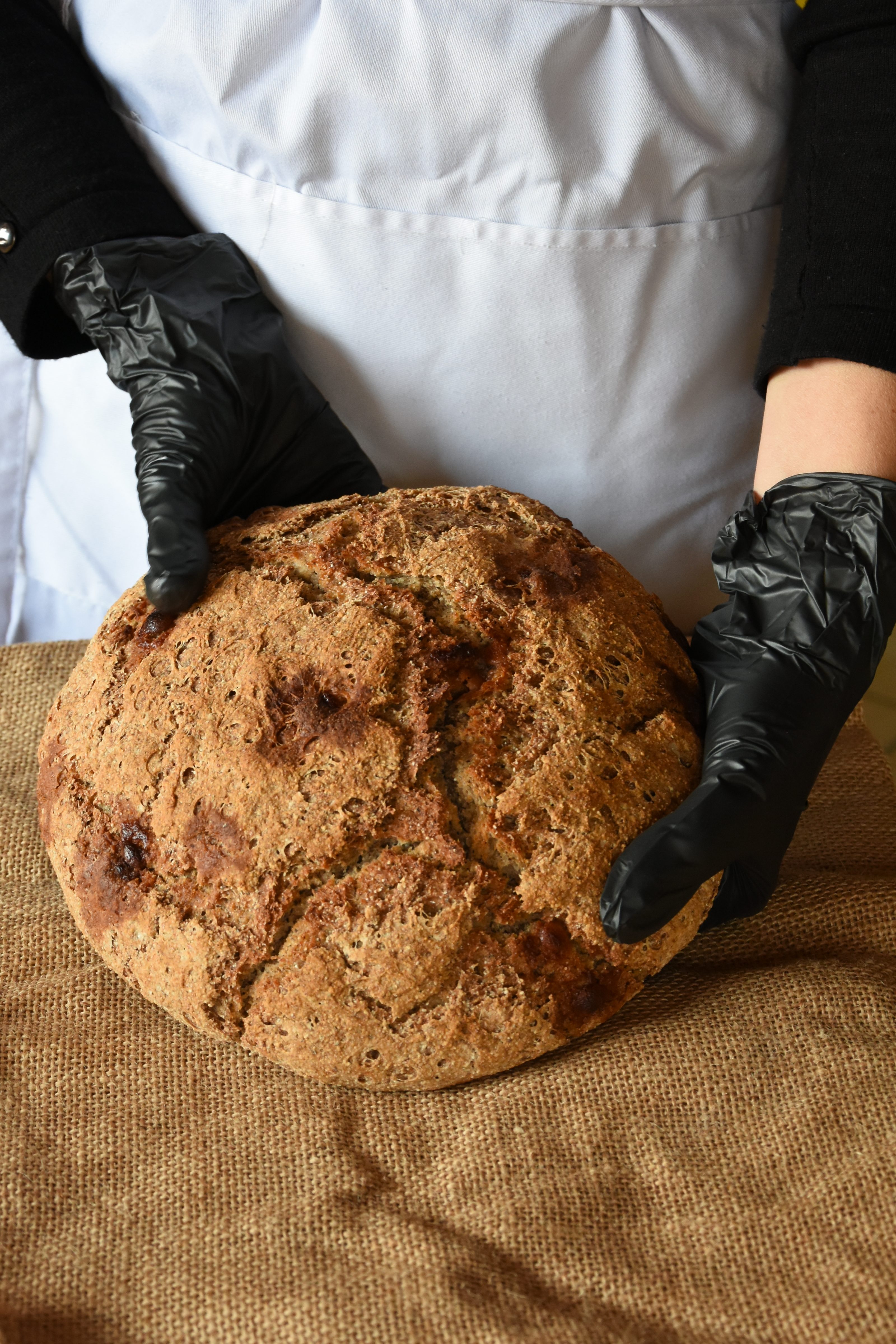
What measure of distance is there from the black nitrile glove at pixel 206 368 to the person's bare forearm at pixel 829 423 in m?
0.60

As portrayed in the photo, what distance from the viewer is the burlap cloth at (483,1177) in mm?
933

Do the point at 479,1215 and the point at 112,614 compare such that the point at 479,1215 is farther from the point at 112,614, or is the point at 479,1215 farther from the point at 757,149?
the point at 757,149

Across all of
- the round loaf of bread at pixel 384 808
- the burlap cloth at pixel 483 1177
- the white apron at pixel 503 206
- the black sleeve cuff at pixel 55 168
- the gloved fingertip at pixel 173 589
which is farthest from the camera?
the black sleeve cuff at pixel 55 168

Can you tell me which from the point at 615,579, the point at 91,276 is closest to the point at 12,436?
the point at 91,276

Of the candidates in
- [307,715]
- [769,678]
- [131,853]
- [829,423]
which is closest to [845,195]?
[829,423]

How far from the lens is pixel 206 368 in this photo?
1.41 meters

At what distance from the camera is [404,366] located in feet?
4.86

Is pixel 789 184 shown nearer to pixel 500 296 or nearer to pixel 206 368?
pixel 500 296

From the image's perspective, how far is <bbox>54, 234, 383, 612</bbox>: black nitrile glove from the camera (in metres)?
1.38

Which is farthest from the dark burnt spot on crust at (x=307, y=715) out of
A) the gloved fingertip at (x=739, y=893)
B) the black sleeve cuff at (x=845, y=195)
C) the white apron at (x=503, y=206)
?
the black sleeve cuff at (x=845, y=195)

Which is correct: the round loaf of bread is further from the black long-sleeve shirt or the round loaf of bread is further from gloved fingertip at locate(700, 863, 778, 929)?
the black long-sleeve shirt

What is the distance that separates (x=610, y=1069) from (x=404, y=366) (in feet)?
3.26

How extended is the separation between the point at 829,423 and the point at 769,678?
392 millimetres

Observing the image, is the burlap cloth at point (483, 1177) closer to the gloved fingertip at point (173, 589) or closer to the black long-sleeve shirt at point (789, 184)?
the gloved fingertip at point (173, 589)
